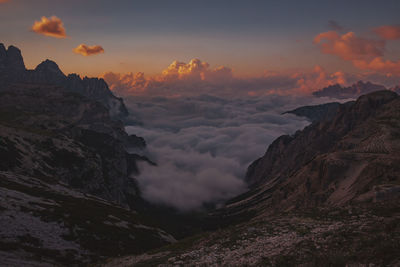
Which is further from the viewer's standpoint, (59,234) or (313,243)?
(59,234)

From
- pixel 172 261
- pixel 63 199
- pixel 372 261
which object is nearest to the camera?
pixel 372 261

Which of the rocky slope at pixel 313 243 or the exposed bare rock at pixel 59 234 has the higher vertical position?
the rocky slope at pixel 313 243

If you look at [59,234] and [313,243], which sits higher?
[313,243]

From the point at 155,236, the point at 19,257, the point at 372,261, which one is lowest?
the point at 155,236

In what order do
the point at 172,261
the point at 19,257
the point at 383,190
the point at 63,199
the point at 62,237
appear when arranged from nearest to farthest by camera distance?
1. the point at 172,261
2. the point at 19,257
3. the point at 62,237
4. the point at 383,190
5. the point at 63,199

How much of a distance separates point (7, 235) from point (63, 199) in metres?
55.4

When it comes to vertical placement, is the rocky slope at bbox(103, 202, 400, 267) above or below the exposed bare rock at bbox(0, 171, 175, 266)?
above

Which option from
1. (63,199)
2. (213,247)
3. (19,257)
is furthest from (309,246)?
(63,199)

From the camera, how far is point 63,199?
11512cm

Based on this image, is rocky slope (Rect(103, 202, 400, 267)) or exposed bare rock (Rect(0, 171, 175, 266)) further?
exposed bare rock (Rect(0, 171, 175, 266))

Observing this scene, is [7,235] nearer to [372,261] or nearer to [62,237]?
[62,237]

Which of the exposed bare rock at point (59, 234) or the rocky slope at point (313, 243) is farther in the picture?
the exposed bare rock at point (59, 234)

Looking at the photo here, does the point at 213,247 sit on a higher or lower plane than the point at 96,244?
higher

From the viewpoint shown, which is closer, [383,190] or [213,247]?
[213,247]
